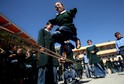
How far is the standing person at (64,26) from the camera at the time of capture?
187 inches

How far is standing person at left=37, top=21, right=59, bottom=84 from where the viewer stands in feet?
14.8

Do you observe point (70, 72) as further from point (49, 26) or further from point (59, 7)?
point (59, 7)

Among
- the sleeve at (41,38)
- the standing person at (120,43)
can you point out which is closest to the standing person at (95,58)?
the standing person at (120,43)

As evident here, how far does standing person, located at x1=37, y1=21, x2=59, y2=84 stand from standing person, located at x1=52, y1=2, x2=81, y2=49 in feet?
0.77

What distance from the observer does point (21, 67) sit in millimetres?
6383

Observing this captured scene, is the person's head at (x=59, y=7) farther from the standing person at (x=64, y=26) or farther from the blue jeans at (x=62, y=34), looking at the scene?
the blue jeans at (x=62, y=34)

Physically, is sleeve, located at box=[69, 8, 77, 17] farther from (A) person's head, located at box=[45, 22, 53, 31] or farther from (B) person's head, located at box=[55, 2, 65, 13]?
(A) person's head, located at box=[45, 22, 53, 31]

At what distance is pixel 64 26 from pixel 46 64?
1096 mm

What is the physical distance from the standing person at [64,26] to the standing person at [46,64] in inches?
9.3

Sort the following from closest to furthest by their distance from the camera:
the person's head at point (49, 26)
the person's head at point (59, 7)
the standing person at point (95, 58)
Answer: the person's head at point (49, 26) → the person's head at point (59, 7) → the standing person at point (95, 58)

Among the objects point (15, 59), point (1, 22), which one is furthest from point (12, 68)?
point (1, 22)

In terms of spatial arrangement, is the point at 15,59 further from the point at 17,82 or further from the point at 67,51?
the point at 67,51

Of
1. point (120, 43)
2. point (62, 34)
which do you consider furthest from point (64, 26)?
point (120, 43)

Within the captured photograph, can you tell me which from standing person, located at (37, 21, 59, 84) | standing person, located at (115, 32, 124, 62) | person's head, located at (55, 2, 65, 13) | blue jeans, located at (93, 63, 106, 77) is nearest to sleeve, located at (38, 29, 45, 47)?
standing person, located at (37, 21, 59, 84)
